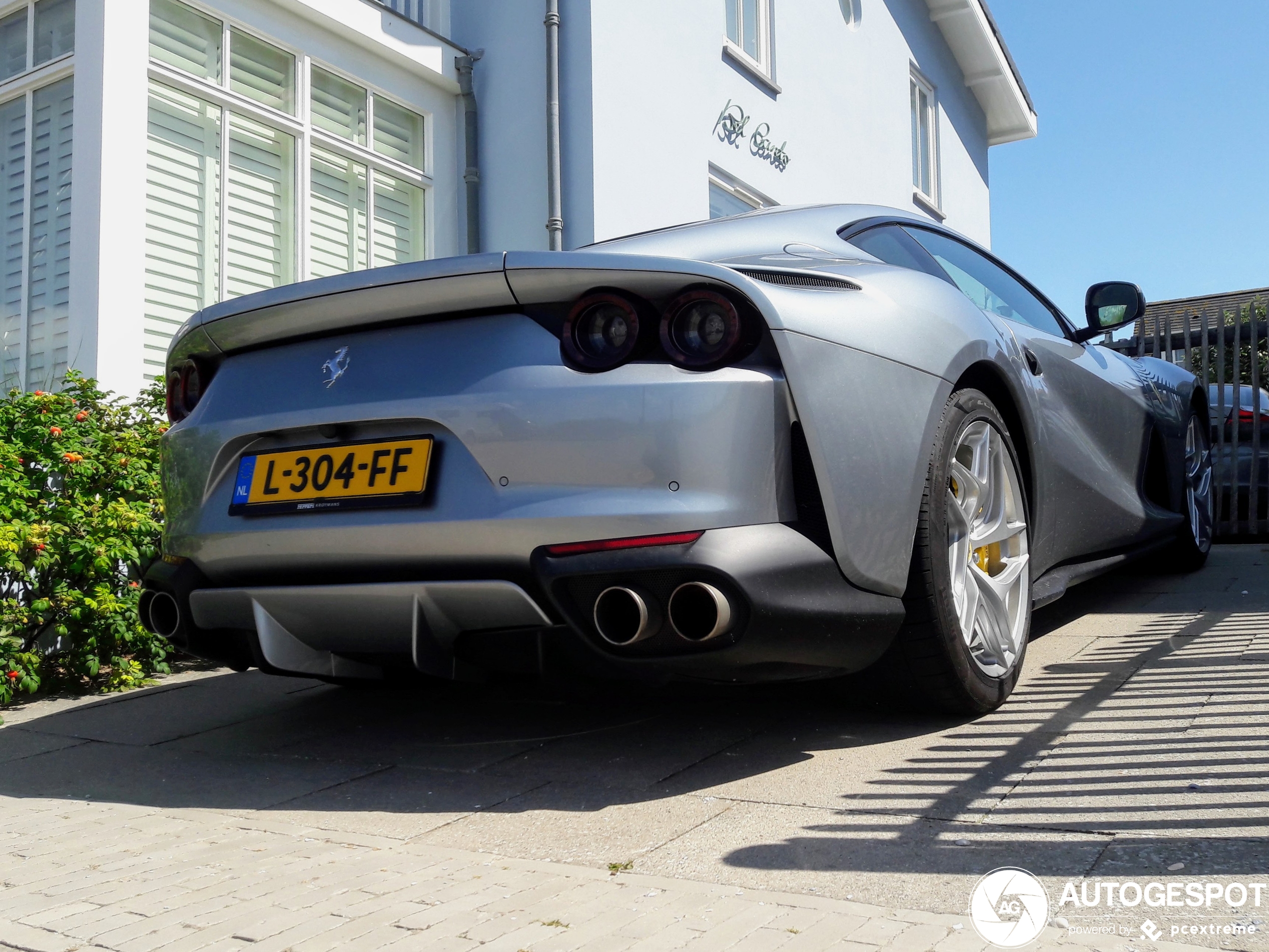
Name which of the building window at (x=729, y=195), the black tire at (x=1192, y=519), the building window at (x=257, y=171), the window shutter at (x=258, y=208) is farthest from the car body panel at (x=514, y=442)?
the building window at (x=729, y=195)

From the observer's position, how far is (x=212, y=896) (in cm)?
203

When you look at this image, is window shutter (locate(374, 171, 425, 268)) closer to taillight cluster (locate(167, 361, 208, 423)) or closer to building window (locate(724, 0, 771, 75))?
building window (locate(724, 0, 771, 75))

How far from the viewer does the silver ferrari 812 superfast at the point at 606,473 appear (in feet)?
7.64

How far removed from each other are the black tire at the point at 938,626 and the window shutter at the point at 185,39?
5420mm

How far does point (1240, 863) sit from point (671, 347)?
1.35 metres

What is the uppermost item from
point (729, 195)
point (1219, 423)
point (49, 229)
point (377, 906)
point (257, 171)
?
point (729, 195)

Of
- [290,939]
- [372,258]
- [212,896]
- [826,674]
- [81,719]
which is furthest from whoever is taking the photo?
[372,258]

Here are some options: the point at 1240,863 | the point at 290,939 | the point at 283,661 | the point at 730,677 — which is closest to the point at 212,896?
the point at 290,939

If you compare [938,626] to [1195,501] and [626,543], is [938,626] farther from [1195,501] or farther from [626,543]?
[1195,501]

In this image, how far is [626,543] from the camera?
2311 millimetres

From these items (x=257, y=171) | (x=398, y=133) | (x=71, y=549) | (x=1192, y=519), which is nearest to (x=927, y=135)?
(x=398, y=133)

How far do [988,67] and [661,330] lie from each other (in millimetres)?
15837

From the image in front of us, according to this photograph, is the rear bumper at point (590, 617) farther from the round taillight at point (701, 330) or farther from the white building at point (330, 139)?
the white building at point (330, 139)

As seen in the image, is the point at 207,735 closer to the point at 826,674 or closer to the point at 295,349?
the point at 295,349
